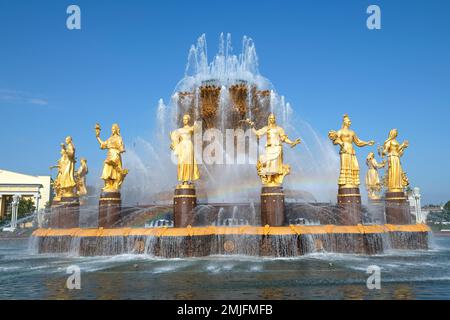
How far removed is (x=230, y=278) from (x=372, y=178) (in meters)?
18.3

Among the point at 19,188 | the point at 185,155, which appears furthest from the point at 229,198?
the point at 19,188

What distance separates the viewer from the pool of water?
384 inches

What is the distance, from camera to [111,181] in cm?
1988

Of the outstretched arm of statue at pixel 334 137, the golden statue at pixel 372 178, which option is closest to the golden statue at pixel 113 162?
the outstretched arm of statue at pixel 334 137

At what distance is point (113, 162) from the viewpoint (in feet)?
65.3

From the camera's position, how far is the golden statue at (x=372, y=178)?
87.8 ft

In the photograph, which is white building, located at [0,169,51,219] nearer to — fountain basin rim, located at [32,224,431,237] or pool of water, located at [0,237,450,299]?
fountain basin rim, located at [32,224,431,237]

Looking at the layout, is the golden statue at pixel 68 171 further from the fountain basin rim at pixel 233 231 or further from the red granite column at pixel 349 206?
the red granite column at pixel 349 206

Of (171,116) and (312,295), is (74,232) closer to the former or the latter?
(171,116)

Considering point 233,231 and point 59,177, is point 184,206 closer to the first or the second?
point 233,231

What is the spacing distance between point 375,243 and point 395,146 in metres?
6.24

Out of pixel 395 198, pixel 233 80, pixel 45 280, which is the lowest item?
pixel 45 280

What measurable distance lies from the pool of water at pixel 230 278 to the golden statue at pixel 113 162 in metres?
4.21
